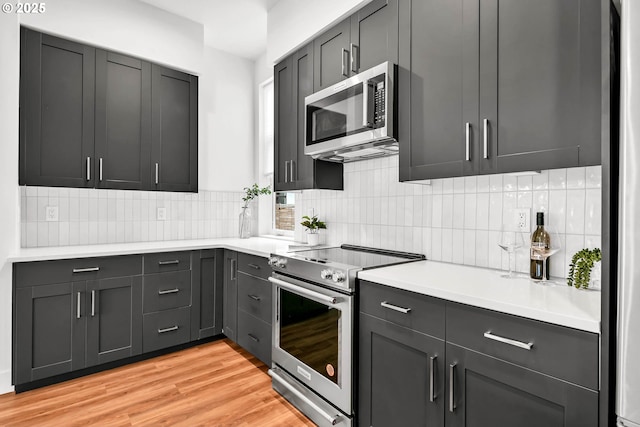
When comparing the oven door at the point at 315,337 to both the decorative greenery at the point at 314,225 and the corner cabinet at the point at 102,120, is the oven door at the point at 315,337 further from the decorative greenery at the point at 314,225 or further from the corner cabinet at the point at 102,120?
the corner cabinet at the point at 102,120

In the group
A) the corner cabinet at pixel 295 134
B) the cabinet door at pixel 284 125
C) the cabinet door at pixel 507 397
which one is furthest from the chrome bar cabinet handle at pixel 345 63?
the cabinet door at pixel 507 397

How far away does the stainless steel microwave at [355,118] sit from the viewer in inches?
77.0

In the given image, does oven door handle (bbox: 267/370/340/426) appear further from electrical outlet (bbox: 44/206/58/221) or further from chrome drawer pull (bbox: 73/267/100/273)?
electrical outlet (bbox: 44/206/58/221)

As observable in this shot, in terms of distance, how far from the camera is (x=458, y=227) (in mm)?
2018

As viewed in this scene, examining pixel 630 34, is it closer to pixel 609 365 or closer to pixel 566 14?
pixel 566 14

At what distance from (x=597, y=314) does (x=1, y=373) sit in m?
3.30

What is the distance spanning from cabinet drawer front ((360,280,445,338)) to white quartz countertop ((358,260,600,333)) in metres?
0.04

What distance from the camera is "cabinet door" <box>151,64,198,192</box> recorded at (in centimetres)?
316

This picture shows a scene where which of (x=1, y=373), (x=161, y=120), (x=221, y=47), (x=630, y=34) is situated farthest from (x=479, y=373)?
(x=221, y=47)

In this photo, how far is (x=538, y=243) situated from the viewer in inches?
62.7

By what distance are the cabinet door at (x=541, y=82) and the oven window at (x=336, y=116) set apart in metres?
0.73

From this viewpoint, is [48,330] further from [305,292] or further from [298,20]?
[298,20]

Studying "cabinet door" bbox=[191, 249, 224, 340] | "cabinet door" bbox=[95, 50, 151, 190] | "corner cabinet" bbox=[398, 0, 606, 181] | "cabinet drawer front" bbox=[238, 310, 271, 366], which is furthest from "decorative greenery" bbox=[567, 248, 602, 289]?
"cabinet door" bbox=[95, 50, 151, 190]

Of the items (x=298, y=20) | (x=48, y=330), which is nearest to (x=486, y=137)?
(x=298, y=20)
